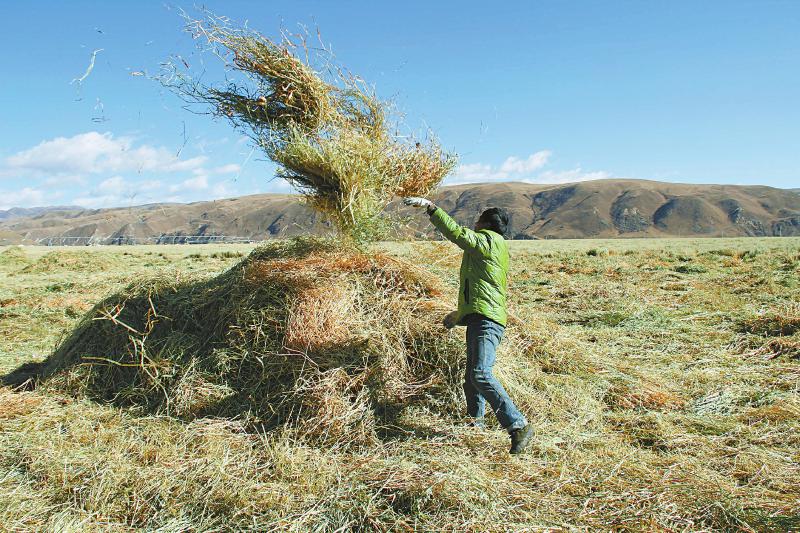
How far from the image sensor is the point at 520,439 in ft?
12.8

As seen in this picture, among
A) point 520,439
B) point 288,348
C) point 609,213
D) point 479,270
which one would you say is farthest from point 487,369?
point 609,213

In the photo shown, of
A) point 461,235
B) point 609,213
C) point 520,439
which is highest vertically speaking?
point 609,213

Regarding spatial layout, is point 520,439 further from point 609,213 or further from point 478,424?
point 609,213

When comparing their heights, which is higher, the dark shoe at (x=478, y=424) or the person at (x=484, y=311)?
the person at (x=484, y=311)

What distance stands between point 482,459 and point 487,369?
635 millimetres

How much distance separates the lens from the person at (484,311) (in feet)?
12.9

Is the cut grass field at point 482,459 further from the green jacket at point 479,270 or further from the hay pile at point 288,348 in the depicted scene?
the green jacket at point 479,270

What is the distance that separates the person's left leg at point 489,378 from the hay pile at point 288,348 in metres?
0.69

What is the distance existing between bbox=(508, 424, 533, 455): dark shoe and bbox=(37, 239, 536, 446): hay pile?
741 millimetres

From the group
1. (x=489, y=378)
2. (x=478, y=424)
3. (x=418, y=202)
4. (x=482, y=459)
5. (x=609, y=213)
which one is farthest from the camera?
(x=609, y=213)

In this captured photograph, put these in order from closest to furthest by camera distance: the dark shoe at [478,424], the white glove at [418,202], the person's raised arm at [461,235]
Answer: the person's raised arm at [461,235] < the dark shoe at [478,424] < the white glove at [418,202]

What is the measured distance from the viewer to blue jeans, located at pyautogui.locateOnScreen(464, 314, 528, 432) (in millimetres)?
3936

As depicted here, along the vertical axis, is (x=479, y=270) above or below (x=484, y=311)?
above

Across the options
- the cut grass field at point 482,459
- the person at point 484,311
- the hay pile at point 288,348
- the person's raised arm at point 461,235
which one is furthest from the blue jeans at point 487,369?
the hay pile at point 288,348
